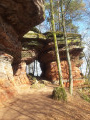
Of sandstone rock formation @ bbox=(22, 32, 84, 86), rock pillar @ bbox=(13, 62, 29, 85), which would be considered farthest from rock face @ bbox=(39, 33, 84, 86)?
rock pillar @ bbox=(13, 62, 29, 85)

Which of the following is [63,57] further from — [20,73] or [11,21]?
[11,21]

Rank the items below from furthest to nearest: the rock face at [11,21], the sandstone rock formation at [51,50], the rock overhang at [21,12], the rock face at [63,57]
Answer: the rock face at [63,57] < the sandstone rock formation at [51,50] < the rock face at [11,21] < the rock overhang at [21,12]

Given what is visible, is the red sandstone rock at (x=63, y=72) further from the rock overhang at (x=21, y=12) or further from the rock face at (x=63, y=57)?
the rock overhang at (x=21, y=12)

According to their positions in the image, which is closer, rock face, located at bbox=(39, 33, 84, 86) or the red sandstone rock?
rock face, located at bbox=(39, 33, 84, 86)

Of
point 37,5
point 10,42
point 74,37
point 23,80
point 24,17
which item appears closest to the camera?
point 37,5

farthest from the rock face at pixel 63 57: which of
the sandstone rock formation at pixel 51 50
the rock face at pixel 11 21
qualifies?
the rock face at pixel 11 21

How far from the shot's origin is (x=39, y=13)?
5.44m

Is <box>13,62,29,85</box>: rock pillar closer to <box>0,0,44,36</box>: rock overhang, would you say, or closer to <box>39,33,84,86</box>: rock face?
<box>39,33,84,86</box>: rock face

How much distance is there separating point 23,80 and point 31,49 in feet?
13.6

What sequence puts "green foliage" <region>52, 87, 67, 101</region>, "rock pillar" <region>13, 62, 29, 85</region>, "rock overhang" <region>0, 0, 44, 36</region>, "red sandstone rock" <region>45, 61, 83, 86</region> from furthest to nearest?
"red sandstone rock" <region>45, 61, 83, 86</region> < "rock pillar" <region>13, 62, 29, 85</region> < "green foliage" <region>52, 87, 67, 101</region> < "rock overhang" <region>0, 0, 44, 36</region>

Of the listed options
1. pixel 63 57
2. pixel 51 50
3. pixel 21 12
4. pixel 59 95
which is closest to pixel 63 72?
A: pixel 63 57

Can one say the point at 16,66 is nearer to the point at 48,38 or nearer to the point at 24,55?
the point at 24,55

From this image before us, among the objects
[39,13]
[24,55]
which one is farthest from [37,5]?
[24,55]

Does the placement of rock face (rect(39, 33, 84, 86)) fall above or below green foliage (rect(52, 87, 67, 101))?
above
